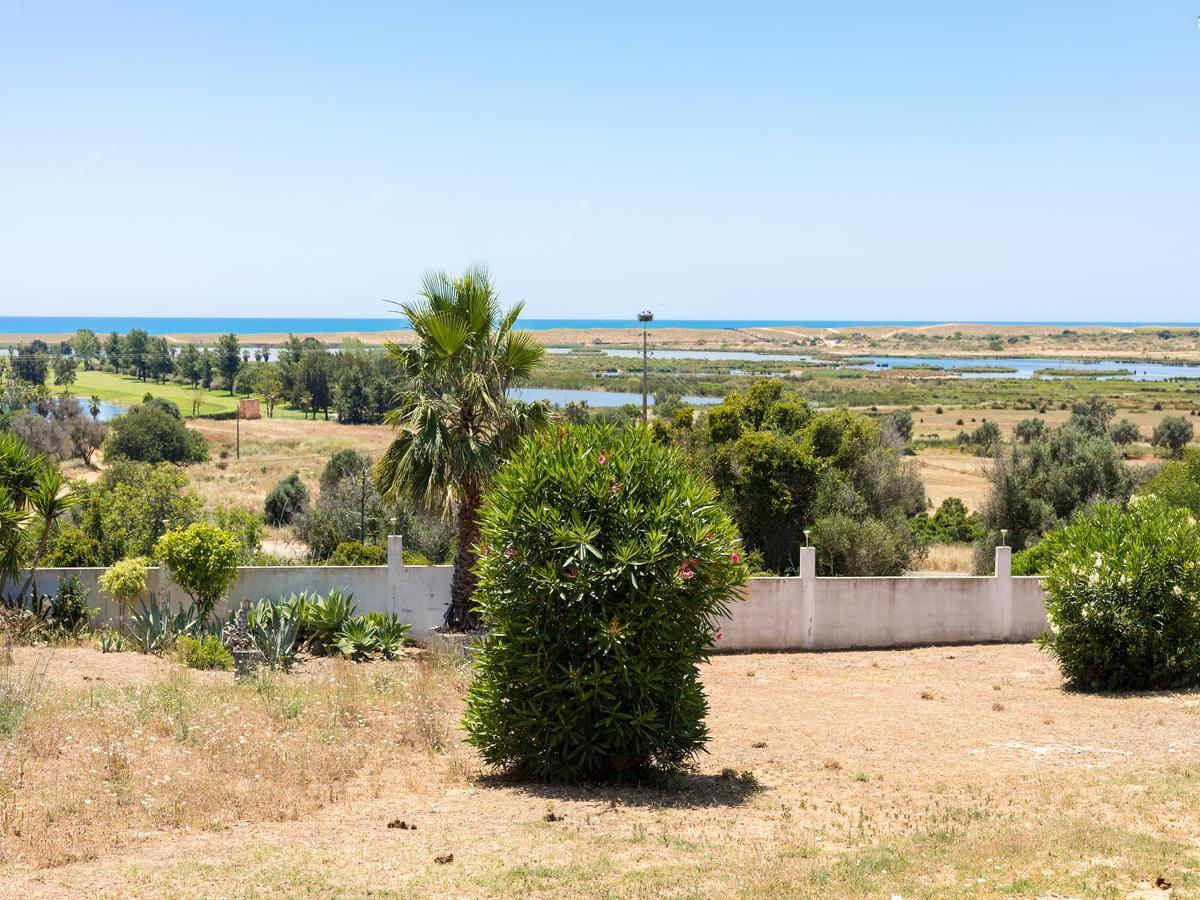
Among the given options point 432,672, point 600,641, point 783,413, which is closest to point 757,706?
point 432,672

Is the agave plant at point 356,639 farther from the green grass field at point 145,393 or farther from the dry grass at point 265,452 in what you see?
the green grass field at point 145,393

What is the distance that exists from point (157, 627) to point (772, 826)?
34.6 feet

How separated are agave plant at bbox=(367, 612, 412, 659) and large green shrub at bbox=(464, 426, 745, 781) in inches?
271

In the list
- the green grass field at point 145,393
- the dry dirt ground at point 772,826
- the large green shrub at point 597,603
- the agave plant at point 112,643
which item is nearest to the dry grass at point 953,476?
the dry dirt ground at point 772,826

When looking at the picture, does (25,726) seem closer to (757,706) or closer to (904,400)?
→ (757,706)

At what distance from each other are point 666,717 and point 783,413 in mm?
24153

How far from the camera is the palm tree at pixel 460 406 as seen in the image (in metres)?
16.2

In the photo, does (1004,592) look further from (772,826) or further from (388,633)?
(772,826)

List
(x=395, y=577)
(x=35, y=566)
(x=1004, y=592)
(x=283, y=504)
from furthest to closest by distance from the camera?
(x=283, y=504)
(x=1004, y=592)
(x=395, y=577)
(x=35, y=566)

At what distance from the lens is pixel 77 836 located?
739cm

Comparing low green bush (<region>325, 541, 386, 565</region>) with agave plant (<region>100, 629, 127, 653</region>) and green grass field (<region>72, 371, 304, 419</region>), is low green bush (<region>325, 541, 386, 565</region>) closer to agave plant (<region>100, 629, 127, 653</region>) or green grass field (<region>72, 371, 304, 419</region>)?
agave plant (<region>100, 629, 127, 653</region>)

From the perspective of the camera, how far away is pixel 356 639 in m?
16.2

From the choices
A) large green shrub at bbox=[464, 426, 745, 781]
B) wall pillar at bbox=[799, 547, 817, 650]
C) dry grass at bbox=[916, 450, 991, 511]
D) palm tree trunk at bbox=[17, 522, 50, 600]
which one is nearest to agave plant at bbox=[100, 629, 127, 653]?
palm tree trunk at bbox=[17, 522, 50, 600]

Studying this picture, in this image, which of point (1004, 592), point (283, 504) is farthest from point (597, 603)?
point (283, 504)
